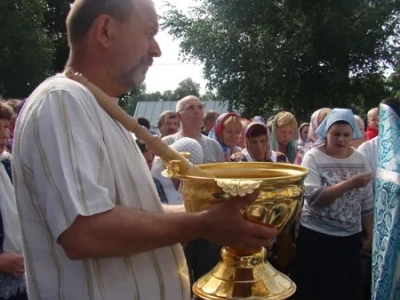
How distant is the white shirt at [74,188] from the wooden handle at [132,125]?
0.03 meters

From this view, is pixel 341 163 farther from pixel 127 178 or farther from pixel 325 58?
pixel 325 58

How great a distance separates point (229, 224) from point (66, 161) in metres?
0.43

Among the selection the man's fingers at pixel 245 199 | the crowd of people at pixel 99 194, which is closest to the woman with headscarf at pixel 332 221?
the crowd of people at pixel 99 194

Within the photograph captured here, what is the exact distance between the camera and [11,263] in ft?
8.07

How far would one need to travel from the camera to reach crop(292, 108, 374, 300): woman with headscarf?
337 cm

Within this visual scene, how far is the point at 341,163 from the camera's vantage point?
343cm

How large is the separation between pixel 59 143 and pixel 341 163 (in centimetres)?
256

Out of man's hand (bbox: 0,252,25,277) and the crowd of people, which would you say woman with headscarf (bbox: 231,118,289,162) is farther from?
the crowd of people

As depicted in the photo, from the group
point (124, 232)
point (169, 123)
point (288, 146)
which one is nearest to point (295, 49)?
point (169, 123)

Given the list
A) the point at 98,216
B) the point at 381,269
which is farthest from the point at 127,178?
the point at 381,269

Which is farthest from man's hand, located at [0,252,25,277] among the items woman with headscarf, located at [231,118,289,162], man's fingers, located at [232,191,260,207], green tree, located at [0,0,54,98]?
green tree, located at [0,0,54,98]

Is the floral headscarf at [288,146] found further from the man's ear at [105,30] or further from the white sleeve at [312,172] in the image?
the man's ear at [105,30]

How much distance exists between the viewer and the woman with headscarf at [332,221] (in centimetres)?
337

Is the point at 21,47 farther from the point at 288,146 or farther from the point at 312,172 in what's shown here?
the point at 312,172
